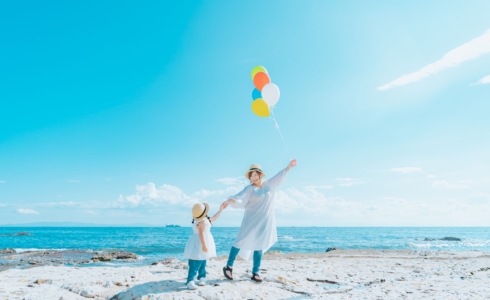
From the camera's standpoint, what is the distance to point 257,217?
253 inches

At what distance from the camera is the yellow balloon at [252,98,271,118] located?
7.42 meters

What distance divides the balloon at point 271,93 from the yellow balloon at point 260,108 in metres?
0.14

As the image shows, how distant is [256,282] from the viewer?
6195 millimetres

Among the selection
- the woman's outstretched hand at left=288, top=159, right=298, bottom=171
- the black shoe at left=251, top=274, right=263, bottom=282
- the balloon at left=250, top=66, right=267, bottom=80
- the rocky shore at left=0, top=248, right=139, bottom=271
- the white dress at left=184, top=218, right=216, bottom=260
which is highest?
the balloon at left=250, top=66, right=267, bottom=80

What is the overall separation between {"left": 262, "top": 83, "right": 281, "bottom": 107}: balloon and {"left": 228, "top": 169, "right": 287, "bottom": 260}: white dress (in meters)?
1.70

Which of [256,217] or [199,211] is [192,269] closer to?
Result: [199,211]

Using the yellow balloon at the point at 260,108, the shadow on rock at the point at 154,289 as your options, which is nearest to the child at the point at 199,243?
the shadow on rock at the point at 154,289

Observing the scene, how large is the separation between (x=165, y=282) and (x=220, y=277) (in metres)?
1.16

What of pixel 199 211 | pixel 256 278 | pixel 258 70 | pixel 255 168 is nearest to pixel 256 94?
pixel 258 70

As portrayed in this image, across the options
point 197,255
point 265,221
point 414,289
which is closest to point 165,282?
point 197,255

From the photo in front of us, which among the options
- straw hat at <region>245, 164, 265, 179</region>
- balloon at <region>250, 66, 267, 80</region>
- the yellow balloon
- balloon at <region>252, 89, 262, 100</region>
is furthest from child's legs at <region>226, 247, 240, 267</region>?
balloon at <region>250, 66, 267, 80</region>

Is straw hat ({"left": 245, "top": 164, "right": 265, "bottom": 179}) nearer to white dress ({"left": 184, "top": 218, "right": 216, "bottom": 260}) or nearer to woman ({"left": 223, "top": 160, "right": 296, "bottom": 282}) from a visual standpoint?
woman ({"left": 223, "top": 160, "right": 296, "bottom": 282})

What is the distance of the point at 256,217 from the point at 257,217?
0.07 feet

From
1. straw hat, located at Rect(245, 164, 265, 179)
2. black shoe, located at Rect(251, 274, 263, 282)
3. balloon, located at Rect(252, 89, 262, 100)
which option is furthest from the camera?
balloon, located at Rect(252, 89, 262, 100)
